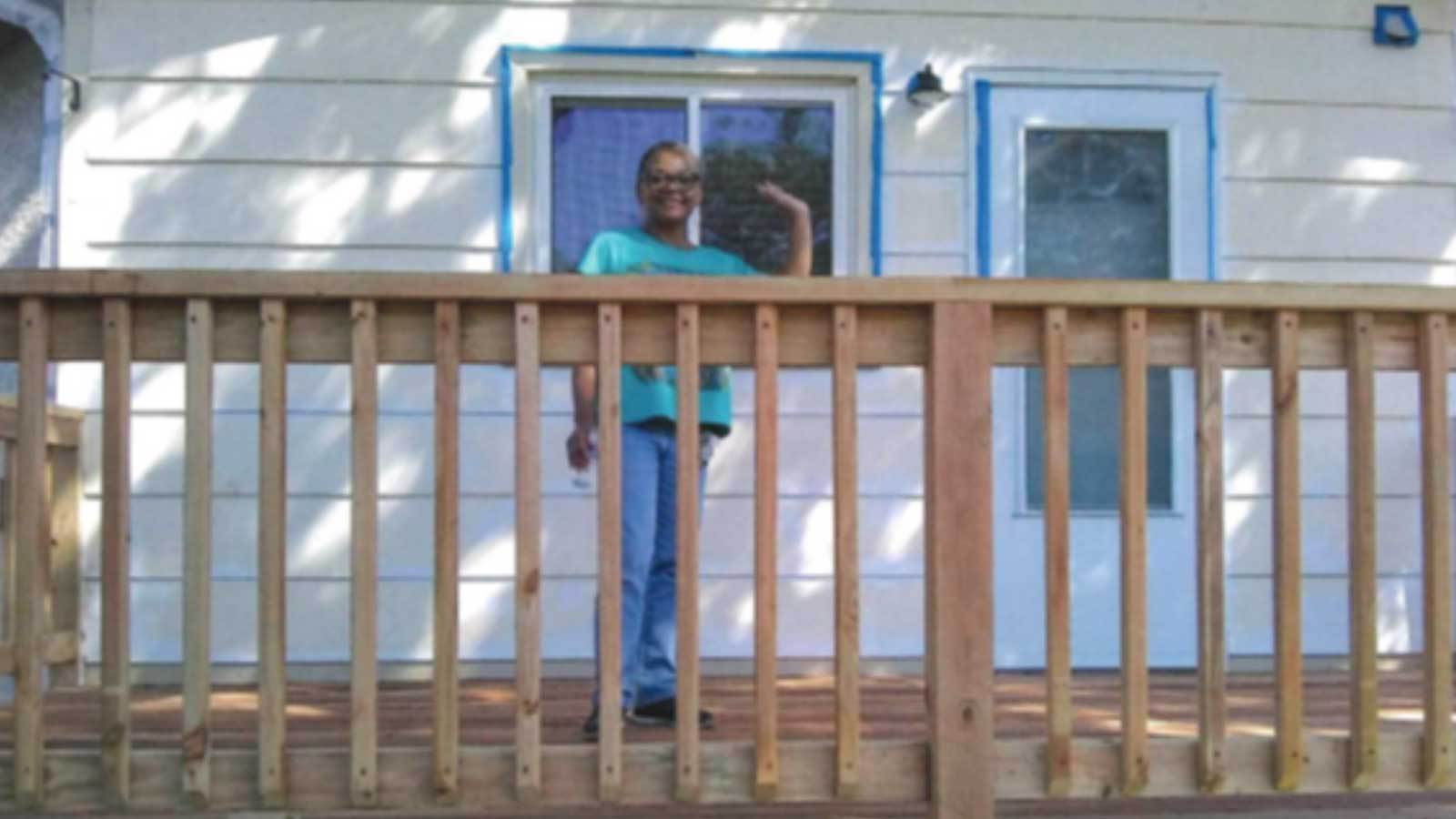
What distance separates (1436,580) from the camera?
283 centimetres

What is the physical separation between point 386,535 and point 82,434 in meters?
0.96

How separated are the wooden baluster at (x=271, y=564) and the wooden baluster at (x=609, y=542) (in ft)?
1.76

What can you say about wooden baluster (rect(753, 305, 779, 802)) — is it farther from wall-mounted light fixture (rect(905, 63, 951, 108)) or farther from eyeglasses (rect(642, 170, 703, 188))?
wall-mounted light fixture (rect(905, 63, 951, 108))

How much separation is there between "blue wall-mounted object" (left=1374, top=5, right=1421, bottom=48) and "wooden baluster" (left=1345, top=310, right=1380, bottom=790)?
8.46 ft

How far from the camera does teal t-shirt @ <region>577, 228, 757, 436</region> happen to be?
3428mm

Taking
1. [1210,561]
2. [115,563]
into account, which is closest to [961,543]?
[1210,561]

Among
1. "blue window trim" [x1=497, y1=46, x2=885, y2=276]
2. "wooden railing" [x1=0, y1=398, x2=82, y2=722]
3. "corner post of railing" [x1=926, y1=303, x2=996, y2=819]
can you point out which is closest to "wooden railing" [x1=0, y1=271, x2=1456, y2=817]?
"corner post of railing" [x1=926, y1=303, x2=996, y2=819]

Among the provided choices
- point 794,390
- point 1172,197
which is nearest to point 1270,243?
point 1172,197

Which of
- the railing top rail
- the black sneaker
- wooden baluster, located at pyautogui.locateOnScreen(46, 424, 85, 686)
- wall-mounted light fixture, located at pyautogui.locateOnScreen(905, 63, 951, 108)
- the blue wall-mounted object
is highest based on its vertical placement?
the blue wall-mounted object

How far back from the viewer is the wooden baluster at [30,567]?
103 inches

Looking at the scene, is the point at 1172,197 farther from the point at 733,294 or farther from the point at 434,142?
the point at 733,294

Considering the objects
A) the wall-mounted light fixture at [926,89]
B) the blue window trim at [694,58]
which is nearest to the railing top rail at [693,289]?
the blue window trim at [694,58]

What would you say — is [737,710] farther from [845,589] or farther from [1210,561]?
[1210,561]

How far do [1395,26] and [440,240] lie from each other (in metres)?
3.12
